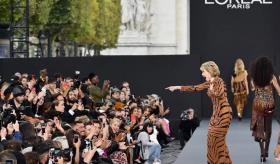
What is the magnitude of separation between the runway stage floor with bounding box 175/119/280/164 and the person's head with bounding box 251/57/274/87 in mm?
1363

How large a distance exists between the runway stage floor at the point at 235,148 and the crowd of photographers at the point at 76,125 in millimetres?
923

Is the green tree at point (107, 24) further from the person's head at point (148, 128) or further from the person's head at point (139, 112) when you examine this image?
the person's head at point (148, 128)

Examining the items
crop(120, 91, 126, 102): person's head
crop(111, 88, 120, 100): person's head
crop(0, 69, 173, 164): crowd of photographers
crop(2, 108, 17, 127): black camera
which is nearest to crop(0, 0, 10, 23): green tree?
crop(0, 69, 173, 164): crowd of photographers

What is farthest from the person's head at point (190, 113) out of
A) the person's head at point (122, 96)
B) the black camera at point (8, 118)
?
the black camera at point (8, 118)

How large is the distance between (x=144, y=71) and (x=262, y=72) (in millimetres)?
12034

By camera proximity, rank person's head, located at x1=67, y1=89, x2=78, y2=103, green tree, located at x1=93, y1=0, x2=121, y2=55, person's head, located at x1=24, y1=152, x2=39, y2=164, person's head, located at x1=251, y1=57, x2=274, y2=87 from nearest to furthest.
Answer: person's head, located at x1=24, y1=152, x2=39, y2=164 < person's head, located at x1=251, y1=57, x2=274, y2=87 < person's head, located at x1=67, y1=89, x2=78, y2=103 < green tree, located at x1=93, y1=0, x2=121, y2=55

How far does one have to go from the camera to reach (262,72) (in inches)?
621

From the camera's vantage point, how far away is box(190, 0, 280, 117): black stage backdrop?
27109 mm

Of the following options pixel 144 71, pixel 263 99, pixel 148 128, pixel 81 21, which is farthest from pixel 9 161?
pixel 81 21

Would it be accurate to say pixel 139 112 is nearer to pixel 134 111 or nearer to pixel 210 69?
pixel 134 111

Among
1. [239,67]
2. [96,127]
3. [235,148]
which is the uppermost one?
[239,67]

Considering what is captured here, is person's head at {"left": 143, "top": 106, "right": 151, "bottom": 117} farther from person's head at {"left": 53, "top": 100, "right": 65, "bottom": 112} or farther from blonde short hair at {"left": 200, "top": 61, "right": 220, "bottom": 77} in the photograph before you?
blonde short hair at {"left": 200, "top": 61, "right": 220, "bottom": 77}

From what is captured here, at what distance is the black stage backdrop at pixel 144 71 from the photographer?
89.6 ft

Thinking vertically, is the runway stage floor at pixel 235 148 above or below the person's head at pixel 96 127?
below
